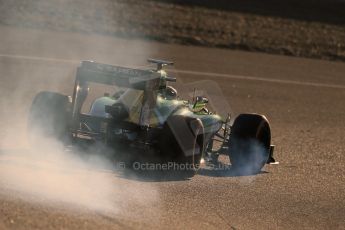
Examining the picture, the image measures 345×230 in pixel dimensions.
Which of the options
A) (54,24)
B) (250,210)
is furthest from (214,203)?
(54,24)

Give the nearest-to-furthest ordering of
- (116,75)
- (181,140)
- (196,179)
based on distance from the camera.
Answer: (181,140) < (116,75) < (196,179)

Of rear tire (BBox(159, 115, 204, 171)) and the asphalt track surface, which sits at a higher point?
rear tire (BBox(159, 115, 204, 171))

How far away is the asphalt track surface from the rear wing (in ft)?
3.01

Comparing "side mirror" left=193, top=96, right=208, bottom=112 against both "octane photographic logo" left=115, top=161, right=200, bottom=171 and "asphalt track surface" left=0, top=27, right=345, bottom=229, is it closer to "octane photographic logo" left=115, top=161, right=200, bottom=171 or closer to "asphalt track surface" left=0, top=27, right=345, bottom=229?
"asphalt track surface" left=0, top=27, right=345, bottom=229

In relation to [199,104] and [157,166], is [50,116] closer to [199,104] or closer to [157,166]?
[157,166]

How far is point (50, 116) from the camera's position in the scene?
10.1 metres

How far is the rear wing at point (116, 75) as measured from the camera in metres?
9.93

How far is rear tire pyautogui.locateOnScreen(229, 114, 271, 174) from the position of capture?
1103cm

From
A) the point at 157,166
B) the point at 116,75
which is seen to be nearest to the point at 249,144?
the point at 157,166

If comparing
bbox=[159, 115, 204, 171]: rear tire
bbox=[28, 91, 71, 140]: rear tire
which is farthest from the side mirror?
bbox=[28, 91, 71, 140]: rear tire

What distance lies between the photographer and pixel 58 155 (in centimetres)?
1019

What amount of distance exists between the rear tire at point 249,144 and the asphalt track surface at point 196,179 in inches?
7.2

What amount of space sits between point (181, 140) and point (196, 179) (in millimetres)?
639

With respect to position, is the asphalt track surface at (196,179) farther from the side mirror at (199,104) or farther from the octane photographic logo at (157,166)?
the side mirror at (199,104)
